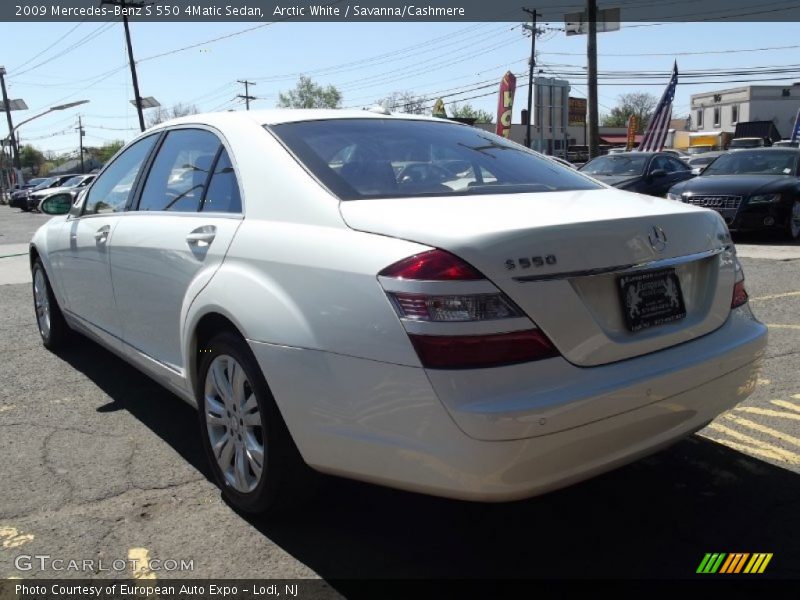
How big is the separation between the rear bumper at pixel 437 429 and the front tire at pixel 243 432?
0.13 meters

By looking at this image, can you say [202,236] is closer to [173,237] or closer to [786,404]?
[173,237]

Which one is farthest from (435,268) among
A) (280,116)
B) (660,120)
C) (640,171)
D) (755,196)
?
(660,120)

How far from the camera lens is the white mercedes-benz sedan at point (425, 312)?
2191 mm

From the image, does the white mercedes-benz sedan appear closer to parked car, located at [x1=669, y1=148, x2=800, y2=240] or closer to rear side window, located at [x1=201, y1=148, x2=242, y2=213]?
rear side window, located at [x1=201, y1=148, x2=242, y2=213]

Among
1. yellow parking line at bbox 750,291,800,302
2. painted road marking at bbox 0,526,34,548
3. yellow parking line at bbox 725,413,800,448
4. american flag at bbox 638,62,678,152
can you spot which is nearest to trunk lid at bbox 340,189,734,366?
yellow parking line at bbox 725,413,800,448

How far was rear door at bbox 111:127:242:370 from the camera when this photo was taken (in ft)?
10.2

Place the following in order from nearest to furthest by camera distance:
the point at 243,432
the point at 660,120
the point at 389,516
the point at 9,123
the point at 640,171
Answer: the point at 243,432, the point at 389,516, the point at 640,171, the point at 660,120, the point at 9,123

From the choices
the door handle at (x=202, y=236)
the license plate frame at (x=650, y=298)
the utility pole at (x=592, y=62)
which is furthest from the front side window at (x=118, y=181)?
the utility pole at (x=592, y=62)

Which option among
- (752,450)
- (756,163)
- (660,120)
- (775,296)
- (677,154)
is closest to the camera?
(752,450)

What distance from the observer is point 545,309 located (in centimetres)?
225

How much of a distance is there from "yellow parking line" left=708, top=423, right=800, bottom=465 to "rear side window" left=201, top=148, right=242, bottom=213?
2619 millimetres

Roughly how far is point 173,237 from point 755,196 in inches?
395

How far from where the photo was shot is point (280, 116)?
3336mm

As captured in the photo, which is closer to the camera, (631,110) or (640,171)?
(640,171)
